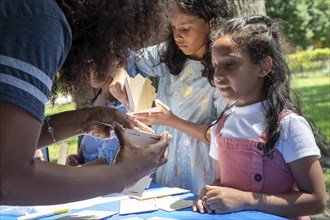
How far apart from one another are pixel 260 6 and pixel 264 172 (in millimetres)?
2092

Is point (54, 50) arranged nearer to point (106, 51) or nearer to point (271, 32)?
point (106, 51)

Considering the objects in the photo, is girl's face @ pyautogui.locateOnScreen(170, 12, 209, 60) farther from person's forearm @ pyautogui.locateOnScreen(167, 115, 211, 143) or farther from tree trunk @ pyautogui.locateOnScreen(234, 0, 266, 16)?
tree trunk @ pyautogui.locateOnScreen(234, 0, 266, 16)

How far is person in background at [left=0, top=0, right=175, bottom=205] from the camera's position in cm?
92

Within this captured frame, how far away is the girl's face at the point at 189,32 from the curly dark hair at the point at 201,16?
0.07ft

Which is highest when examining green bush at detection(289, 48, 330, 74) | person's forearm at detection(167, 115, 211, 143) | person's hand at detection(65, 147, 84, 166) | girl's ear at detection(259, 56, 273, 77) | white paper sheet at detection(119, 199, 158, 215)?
green bush at detection(289, 48, 330, 74)

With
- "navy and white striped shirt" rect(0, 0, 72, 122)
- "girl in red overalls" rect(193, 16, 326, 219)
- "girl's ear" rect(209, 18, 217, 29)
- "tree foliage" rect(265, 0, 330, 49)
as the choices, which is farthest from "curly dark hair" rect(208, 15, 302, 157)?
"tree foliage" rect(265, 0, 330, 49)

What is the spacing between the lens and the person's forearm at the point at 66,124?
5.24 ft

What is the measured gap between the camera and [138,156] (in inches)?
49.2

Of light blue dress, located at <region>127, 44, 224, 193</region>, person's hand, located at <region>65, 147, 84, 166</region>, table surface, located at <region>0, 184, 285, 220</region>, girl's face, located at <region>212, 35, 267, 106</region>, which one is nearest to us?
table surface, located at <region>0, 184, 285, 220</region>

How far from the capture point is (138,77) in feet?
6.76

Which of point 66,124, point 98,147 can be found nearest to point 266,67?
point 66,124

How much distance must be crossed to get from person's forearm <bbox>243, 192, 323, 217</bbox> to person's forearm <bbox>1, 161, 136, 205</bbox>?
0.59m

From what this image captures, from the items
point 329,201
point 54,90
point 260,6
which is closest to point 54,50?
point 54,90

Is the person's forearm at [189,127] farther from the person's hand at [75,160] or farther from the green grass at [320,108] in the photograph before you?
the green grass at [320,108]
